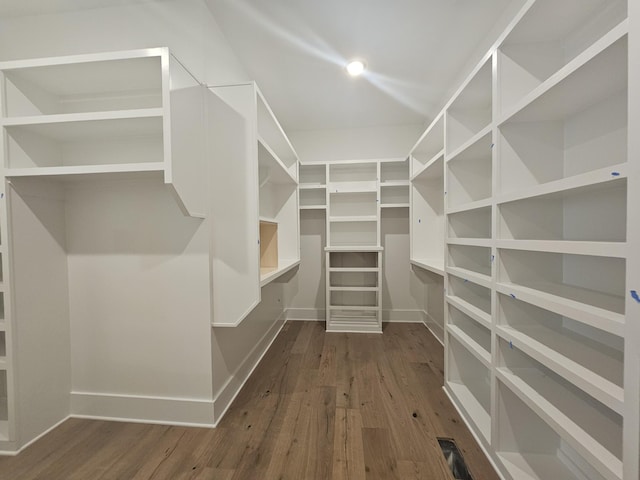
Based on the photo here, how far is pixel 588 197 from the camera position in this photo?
1022mm

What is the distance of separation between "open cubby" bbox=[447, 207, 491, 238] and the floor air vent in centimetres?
122

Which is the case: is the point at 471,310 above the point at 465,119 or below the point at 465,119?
below

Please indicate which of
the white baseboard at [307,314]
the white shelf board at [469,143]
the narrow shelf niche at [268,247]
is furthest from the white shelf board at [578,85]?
the white baseboard at [307,314]

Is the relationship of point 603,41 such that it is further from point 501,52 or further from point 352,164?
point 352,164

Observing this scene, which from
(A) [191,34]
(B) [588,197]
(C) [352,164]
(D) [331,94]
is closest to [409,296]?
(C) [352,164]

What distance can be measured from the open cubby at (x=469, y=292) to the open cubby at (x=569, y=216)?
1.98 ft

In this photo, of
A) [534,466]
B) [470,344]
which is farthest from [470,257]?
[534,466]

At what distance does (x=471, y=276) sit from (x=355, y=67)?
1.84m

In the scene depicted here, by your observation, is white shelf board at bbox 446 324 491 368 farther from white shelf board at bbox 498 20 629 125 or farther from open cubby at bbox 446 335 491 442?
white shelf board at bbox 498 20 629 125

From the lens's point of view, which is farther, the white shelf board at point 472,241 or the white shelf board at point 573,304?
the white shelf board at point 472,241

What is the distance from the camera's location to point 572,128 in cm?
107

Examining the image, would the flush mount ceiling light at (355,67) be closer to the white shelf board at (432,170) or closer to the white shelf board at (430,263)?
the white shelf board at (432,170)

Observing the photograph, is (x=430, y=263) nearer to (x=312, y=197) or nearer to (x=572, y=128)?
(x=572, y=128)

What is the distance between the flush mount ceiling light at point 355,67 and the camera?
1.97m
